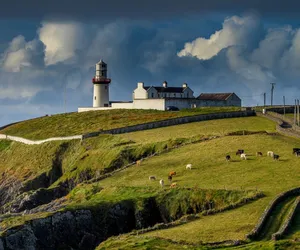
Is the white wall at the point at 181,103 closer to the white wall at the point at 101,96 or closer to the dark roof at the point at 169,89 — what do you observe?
the dark roof at the point at 169,89

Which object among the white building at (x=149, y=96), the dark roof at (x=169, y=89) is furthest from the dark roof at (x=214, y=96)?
the dark roof at (x=169, y=89)

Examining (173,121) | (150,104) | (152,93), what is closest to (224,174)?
(173,121)

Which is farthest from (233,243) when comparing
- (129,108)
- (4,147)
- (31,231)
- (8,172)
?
(129,108)

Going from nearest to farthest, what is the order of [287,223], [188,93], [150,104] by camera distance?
[287,223] < [150,104] < [188,93]

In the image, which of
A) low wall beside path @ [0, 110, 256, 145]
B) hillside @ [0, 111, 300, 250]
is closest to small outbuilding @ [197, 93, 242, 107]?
low wall beside path @ [0, 110, 256, 145]

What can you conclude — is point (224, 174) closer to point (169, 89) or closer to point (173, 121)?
point (173, 121)

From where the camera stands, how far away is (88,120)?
538 ft

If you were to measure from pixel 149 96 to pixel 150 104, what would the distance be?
9619mm

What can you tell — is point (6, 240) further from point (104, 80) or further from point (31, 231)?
point (104, 80)

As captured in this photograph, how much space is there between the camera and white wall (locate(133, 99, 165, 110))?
16800cm

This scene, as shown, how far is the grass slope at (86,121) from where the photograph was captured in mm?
150500

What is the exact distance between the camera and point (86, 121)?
535 ft

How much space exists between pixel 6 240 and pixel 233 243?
21208 millimetres

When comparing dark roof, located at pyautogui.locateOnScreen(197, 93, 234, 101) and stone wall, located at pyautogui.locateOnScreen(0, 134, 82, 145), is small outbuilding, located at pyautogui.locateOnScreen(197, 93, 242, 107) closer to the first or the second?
dark roof, located at pyautogui.locateOnScreen(197, 93, 234, 101)
